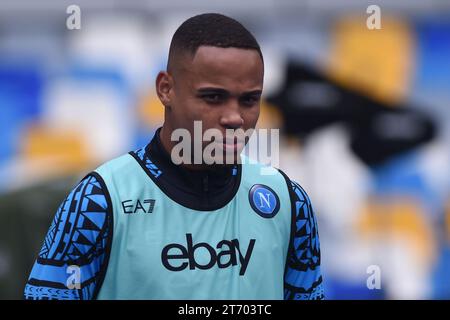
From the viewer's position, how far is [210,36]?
11.9 ft

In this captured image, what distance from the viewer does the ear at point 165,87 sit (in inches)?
148

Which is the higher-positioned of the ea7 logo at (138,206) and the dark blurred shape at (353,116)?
the ea7 logo at (138,206)

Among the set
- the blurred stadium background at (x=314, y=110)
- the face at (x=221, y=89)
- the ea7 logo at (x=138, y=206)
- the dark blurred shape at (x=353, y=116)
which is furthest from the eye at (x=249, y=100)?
the dark blurred shape at (x=353, y=116)

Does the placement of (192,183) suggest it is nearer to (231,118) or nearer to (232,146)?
(232,146)

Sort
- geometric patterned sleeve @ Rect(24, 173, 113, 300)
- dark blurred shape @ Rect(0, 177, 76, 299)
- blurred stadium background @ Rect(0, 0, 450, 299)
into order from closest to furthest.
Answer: geometric patterned sleeve @ Rect(24, 173, 113, 300) < dark blurred shape @ Rect(0, 177, 76, 299) < blurred stadium background @ Rect(0, 0, 450, 299)

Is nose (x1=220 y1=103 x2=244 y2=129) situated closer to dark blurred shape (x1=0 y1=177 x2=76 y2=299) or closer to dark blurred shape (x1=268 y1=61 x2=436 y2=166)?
dark blurred shape (x1=0 y1=177 x2=76 y2=299)

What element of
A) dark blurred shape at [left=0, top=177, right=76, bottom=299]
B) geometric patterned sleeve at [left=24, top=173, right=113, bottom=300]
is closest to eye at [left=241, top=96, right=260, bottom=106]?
geometric patterned sleeve at [left=24, top=173, right=113, bottom=300]

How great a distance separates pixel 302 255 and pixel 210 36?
1.06 meters

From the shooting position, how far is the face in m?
Result: 3.55

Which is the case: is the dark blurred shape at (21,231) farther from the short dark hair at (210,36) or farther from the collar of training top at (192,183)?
the short dark hair at (210,36)

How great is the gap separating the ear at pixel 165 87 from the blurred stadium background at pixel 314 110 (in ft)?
28.3

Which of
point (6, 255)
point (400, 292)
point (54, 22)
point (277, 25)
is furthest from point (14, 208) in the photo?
point (400, 292)

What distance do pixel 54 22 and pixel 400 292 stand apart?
615 centimetres

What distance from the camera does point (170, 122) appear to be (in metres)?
3.76
